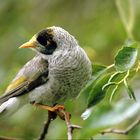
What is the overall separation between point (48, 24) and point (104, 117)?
125 inches

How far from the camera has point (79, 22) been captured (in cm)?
505

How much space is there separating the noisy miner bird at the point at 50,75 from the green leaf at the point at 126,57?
53 centimetres

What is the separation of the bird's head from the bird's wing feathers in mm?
67

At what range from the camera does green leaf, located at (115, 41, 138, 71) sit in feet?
7.01

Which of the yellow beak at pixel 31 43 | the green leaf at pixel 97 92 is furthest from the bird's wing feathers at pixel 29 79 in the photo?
the green leaf at pixel 97 92

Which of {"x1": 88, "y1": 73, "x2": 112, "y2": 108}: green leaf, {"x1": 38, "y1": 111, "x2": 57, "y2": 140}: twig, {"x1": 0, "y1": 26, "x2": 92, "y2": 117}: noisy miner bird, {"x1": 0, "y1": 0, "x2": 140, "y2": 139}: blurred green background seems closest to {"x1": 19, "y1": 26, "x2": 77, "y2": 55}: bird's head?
{"x1": 0, "y1": 26, "x2": 92, "y2": 117}: noisy miner bird

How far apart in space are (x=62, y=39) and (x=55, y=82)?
0.20 m

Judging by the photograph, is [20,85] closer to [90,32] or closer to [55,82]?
[55,82]

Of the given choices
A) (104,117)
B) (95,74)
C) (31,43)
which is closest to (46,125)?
(95,74)

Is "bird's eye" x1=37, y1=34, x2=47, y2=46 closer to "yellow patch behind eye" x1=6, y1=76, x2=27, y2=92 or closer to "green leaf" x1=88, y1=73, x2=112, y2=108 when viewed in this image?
"yellow patch behind eye" x1=6, y1=76, x2=27, y2=92

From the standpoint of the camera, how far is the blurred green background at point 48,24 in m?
4.37

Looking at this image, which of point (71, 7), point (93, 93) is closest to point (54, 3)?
point (71, 7)

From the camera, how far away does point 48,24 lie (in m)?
5.18

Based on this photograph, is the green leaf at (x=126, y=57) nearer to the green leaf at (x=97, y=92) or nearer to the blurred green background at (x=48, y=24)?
the green leaf at (x=97, y=92)
